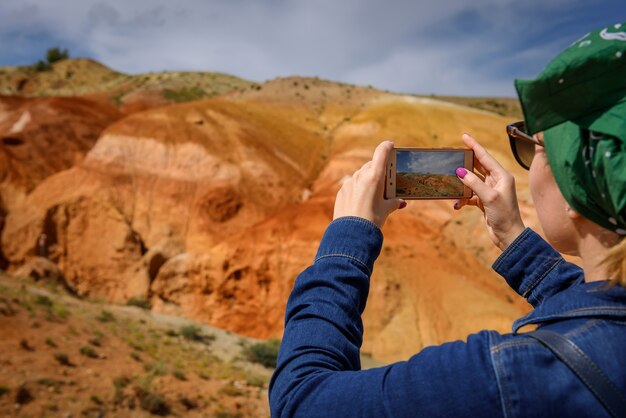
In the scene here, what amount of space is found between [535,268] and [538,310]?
635mm

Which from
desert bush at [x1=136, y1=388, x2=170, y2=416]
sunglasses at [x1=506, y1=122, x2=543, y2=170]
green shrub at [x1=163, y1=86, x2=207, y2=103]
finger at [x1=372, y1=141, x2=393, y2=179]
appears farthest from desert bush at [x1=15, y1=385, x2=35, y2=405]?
green shrub at [x1=163, y1=86, x2=207, y2=103]

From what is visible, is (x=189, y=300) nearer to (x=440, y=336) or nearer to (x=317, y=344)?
(x=440, y=336)

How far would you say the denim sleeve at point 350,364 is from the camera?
1.05 m

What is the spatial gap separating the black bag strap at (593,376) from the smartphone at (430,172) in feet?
3.37

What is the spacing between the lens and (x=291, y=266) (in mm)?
16641

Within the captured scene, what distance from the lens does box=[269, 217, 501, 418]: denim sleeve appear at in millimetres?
1049

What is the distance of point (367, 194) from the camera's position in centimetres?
150

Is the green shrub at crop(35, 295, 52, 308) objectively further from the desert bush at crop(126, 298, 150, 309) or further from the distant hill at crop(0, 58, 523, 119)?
the distant hill at crop(0, 58, 523, 119)

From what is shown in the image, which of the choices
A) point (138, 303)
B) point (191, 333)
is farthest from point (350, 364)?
point (138, 303)

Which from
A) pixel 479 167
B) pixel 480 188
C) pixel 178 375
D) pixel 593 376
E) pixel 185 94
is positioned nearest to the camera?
pixel 593 376

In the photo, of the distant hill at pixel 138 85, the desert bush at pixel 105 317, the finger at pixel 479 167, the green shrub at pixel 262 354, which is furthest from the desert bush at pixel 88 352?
the distant hill at pixel 138 85

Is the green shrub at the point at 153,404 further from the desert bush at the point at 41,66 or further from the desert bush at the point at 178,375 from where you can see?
the desert bush at the point at 41,66

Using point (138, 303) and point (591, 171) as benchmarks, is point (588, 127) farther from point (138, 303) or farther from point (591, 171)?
point (138, 303)

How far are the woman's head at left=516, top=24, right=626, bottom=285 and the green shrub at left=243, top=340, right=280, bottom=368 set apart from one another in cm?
1188
